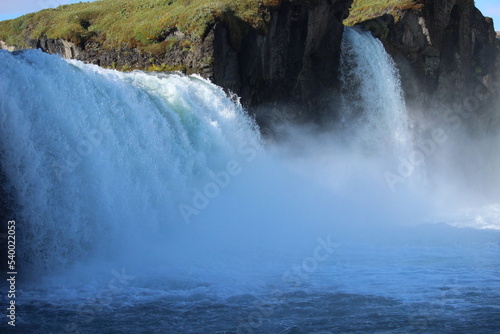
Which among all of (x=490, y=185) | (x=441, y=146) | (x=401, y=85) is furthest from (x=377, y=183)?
(x=490, y=185)

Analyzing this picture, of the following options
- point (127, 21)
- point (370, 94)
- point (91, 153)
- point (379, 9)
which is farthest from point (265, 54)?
point (379, 9)

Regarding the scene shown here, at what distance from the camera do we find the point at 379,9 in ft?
108

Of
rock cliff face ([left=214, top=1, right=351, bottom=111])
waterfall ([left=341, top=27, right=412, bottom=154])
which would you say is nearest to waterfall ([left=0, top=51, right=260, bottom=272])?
rock cliff face ([left=214, top=1, right=351, bottom=111])

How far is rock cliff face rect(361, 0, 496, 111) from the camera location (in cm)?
3194

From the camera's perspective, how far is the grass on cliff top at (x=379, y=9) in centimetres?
3194

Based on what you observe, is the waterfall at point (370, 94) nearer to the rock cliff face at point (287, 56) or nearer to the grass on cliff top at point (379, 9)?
the rock cliff face at point (287, 56)

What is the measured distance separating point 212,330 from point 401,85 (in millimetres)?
25933

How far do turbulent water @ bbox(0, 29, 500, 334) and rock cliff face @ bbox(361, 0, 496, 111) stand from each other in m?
12.1

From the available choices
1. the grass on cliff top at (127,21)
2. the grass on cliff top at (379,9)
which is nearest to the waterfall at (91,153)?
the grass on cliff top at (127,21)

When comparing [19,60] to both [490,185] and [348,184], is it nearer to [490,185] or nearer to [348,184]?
[348,184]

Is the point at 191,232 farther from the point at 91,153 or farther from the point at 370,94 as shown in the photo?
the point at 370,94

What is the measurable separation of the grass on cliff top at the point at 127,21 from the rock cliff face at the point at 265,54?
345 millimetres

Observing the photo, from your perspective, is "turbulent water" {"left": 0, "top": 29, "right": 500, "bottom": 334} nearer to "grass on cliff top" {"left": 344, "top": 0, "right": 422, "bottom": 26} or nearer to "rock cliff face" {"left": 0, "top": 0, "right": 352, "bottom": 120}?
"rock cliff face" {"left": 0, "top": 0, "right": 352, "bottom": 120}

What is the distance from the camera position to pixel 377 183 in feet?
87.4
